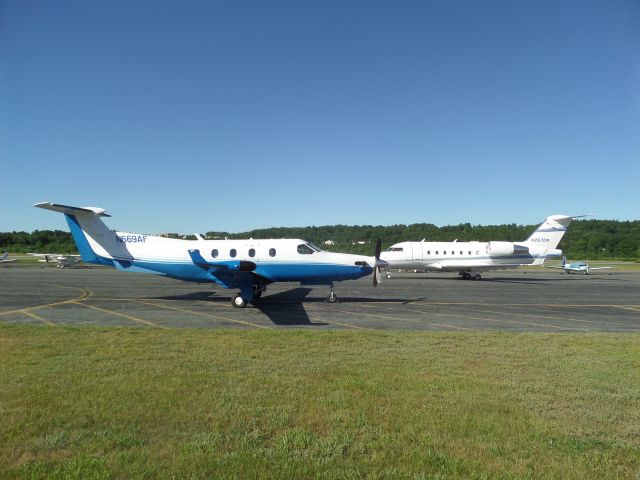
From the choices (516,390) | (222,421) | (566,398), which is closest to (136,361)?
(222,421)

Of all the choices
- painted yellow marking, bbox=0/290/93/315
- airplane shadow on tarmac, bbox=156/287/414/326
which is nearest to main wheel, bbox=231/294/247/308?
airplane shadow on tarmac, bbox=156/287/414/326

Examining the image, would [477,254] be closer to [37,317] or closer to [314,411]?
[37,317]

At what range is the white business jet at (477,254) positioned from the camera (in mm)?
34281

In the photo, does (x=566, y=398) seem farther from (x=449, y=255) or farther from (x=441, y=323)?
(x=449, y=255)

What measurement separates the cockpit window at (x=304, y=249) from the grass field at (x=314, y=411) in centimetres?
913

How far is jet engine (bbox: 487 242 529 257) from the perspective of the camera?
111 ft

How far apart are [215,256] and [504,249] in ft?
84.0

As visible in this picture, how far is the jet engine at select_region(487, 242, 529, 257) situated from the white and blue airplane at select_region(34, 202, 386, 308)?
1960cm

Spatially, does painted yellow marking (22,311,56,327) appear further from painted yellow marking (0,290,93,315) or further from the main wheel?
the main wheel

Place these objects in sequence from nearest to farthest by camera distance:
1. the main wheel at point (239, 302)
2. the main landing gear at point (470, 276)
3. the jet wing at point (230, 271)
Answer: the jet wing at point (230, 271)
the main wheel at point (239, 302)
the main landing gear at point (470, 276)

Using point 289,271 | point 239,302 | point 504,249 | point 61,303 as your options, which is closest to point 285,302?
point 289,271

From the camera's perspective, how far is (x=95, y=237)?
1878cm

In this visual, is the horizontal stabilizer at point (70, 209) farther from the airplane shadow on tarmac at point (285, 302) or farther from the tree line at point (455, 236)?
the tree line at point (455, 236)

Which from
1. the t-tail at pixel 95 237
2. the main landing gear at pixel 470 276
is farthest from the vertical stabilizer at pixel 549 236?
the t-tail at pixel 95 237
